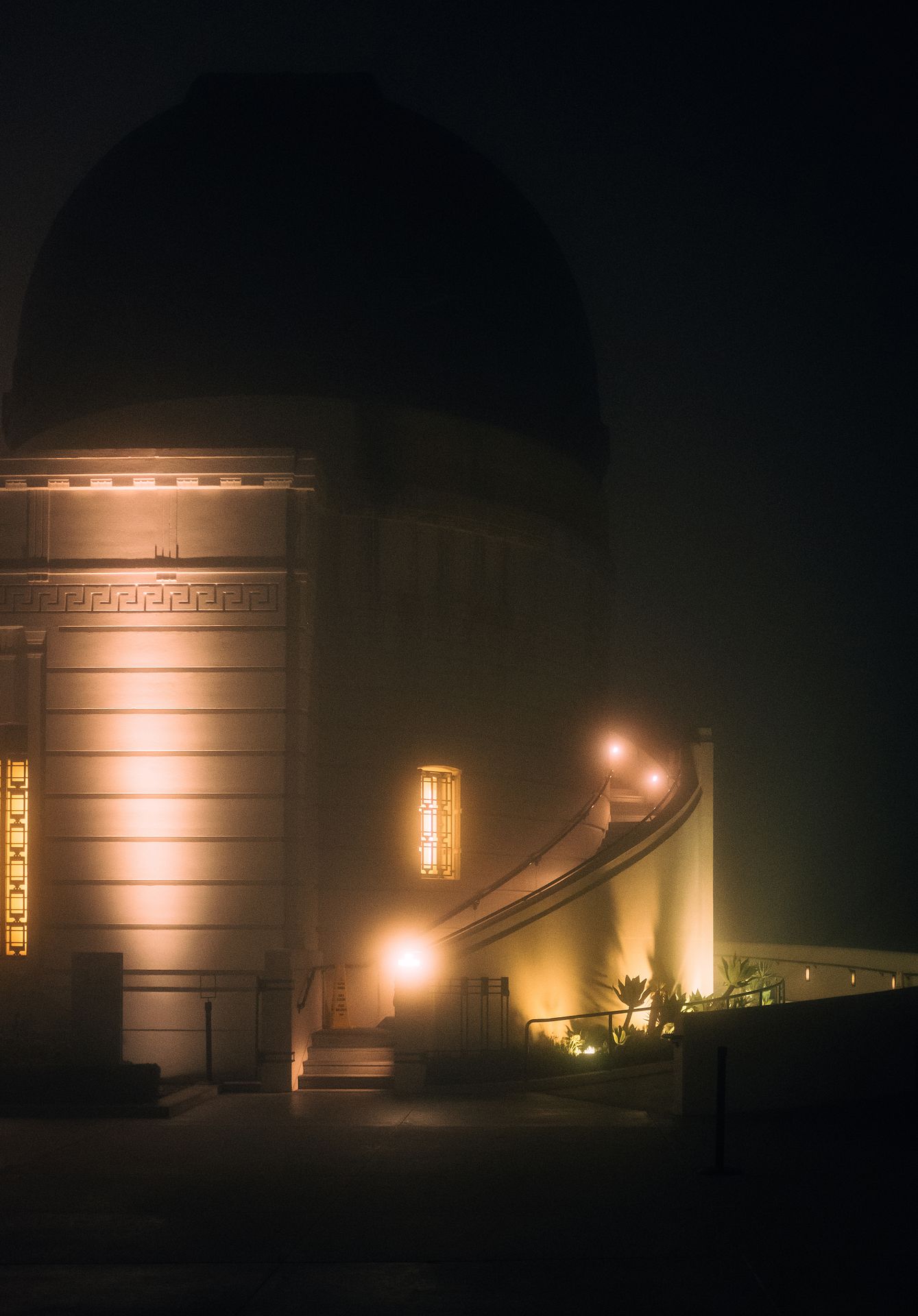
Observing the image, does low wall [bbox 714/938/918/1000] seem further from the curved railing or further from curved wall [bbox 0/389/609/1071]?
curved wall [bbox 0/389/609/1071]

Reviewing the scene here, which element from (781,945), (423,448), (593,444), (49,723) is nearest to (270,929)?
(49,723)

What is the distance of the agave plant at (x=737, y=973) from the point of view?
88.5ft

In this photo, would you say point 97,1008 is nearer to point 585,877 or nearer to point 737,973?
point 585,877

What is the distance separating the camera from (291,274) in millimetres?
23891

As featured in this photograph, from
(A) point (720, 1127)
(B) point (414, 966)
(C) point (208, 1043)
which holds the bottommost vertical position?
(C) point (208, 1043)

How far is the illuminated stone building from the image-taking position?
20609mm

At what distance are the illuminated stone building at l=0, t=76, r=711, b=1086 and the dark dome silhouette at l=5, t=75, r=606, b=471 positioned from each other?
0.05m

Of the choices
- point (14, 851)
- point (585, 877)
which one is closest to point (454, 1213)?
point (585, 877)

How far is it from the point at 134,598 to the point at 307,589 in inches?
89.4

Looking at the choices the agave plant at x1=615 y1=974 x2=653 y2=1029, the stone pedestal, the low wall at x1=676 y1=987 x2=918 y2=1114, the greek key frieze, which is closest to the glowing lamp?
the agave plant at x1=615 y1=974 x2=653 y2=1029

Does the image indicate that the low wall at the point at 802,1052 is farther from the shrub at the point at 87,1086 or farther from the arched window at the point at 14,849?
the arched window at the point at 14,849

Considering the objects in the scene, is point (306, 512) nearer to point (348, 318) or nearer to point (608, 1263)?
point (348, 318)

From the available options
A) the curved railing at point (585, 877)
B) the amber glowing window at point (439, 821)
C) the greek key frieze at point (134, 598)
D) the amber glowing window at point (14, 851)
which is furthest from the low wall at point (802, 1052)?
the amber glowing window at point (14, 851)

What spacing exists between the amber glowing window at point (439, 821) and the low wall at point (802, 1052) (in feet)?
25.2
